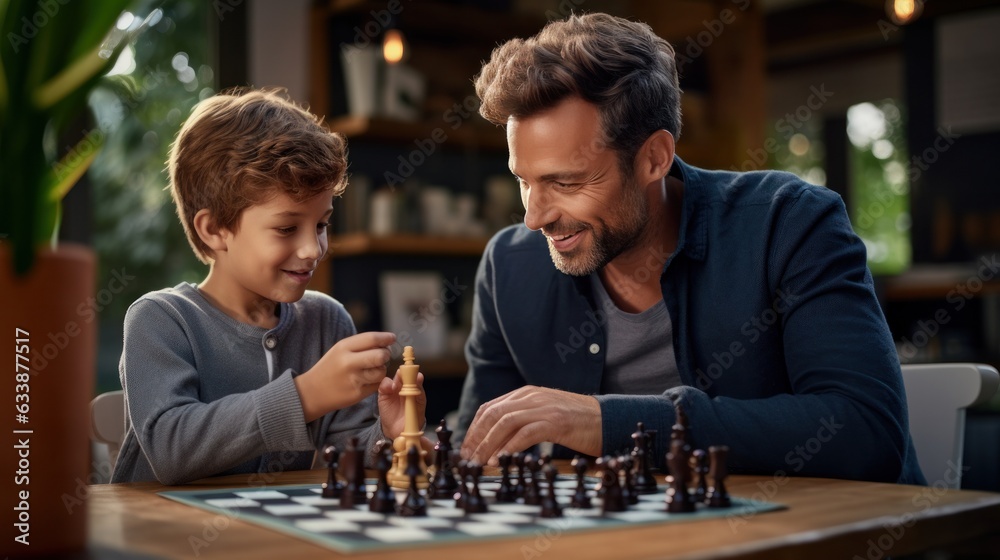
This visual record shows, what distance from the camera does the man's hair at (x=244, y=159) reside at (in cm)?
208

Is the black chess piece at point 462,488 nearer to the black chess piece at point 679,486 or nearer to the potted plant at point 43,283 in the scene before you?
the black chess piece at point 679,486

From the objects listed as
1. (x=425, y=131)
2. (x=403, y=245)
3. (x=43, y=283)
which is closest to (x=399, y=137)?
(x=425, y=131)

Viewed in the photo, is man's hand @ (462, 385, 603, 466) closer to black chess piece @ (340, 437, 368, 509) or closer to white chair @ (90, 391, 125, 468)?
black chess piece @ (340, 437, 368, 509)

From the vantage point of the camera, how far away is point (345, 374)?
1.70 meters

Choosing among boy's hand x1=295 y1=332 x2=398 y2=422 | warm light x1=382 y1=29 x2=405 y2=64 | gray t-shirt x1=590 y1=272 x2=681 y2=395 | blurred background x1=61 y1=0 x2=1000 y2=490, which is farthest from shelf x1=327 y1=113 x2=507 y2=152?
boy's hand x1=295 y1=332 x2=398 y2=422

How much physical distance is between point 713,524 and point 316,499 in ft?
1.82

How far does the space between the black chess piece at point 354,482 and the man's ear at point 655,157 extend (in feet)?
3.68

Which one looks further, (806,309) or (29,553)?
(806,309)

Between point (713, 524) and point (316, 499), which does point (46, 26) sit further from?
point (713, 524)

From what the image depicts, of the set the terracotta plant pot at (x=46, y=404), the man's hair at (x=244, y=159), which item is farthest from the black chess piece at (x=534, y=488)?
the man's hair at (x=244, y=159)

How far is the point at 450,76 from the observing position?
5.29 m

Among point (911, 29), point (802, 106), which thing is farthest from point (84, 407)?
point (802, 106)

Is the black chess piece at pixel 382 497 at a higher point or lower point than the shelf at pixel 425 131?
lower

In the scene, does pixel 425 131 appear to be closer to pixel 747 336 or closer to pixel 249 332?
pixel 249 332
